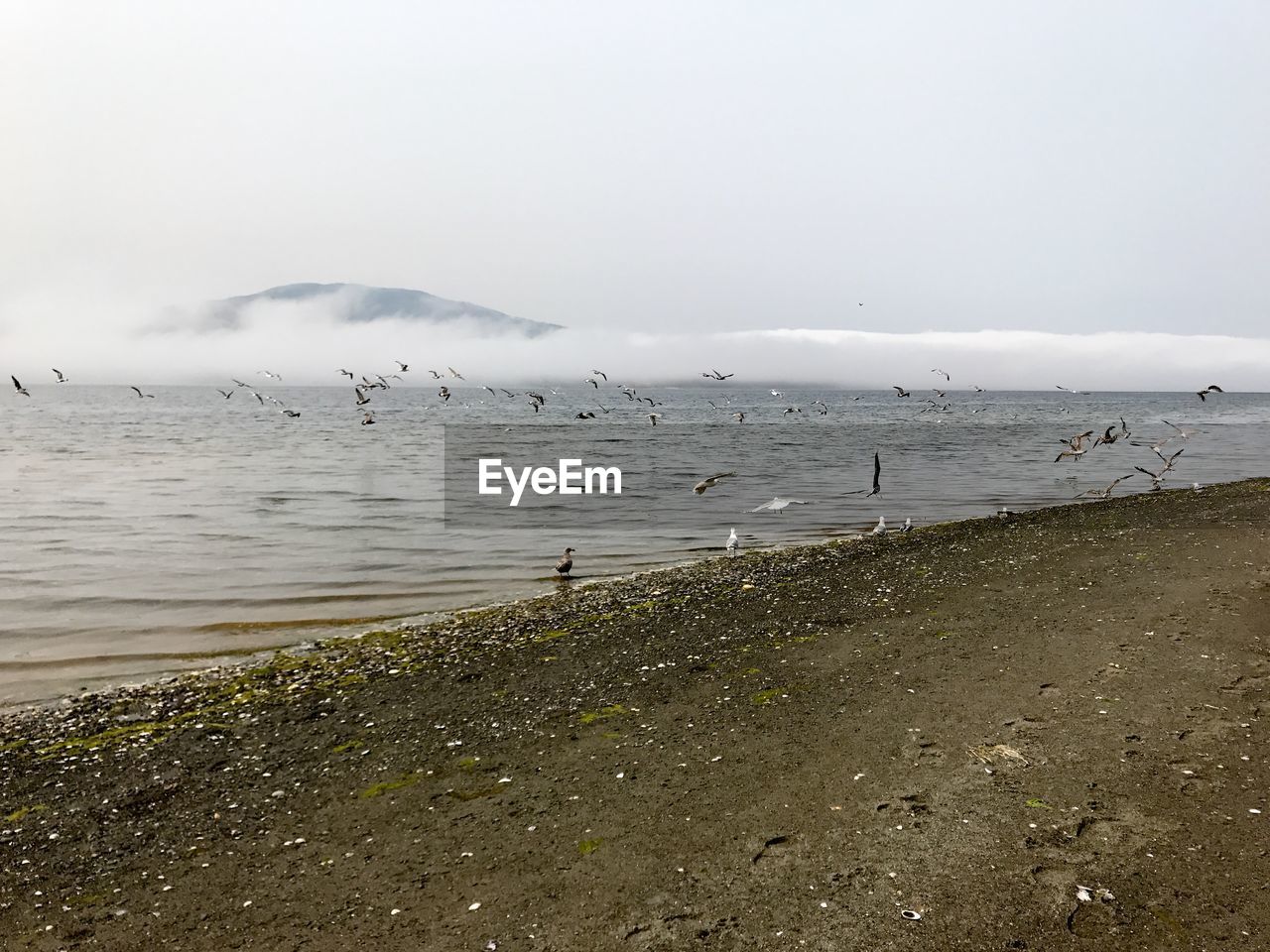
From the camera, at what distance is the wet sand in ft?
16.6

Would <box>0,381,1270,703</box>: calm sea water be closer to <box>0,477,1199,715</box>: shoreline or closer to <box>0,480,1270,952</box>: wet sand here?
<box>0,477,1199,715</box>: shoreline

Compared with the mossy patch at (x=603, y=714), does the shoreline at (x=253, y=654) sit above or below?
below

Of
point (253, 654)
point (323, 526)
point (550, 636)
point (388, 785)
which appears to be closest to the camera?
point (388, 785)

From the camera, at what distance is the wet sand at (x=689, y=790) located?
5.07m

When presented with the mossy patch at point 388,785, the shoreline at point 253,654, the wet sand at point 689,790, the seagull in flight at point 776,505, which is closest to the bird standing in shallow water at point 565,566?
the shoreline at point 253,654

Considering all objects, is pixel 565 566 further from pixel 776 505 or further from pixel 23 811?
pixel 23 811

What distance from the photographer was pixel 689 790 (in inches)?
260

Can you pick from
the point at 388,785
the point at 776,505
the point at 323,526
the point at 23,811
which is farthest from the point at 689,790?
the point at 323,526

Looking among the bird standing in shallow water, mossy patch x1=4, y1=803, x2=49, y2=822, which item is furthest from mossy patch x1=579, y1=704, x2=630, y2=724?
the bird standing in shallow water

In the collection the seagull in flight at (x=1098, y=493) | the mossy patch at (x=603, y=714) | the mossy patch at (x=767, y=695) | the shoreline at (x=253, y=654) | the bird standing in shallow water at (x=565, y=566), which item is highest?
the seagull in flight at (x=1098, y=493)

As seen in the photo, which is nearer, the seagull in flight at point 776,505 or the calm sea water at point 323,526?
the calm sea water at point 323,526

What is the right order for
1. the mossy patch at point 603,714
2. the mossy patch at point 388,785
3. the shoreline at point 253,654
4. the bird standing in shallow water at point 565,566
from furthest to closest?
the bird standing in shallow water at point 565,566
the shoreline at point 253,654
the mossy patch at point 603,714
the mossy patch at point 388,785

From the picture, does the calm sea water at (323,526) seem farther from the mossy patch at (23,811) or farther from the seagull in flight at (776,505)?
the mossy patch at (23,811)

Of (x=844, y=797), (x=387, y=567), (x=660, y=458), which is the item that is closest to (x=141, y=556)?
(x=387, y=567)
